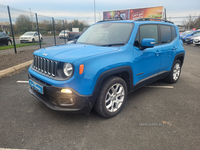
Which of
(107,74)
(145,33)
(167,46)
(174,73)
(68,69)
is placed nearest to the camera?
(68,69)

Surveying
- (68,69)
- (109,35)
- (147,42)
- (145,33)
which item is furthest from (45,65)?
(145,33)

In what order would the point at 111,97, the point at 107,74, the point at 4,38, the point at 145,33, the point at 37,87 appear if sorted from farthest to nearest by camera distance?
the point at 4,38, the point at 145,33, the point at 111,97, the point at 37,87, the point at 107,74

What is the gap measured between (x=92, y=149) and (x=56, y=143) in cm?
54

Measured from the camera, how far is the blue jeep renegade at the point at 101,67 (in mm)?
2287

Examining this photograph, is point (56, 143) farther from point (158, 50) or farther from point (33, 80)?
point (158, 50)

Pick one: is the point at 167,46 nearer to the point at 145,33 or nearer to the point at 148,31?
the point at 148,31

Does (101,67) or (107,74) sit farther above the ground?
(101,67)

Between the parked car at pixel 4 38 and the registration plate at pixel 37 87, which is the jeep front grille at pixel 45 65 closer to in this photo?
the registration plate at pixel 37 87

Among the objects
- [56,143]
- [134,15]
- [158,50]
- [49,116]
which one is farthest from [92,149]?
[134,15]

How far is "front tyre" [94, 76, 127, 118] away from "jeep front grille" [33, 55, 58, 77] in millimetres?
860

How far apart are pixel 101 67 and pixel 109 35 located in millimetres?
1185

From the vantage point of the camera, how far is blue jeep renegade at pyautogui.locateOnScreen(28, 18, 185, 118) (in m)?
2.29

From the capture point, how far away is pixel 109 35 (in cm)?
330

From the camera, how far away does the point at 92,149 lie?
2.08 metres
